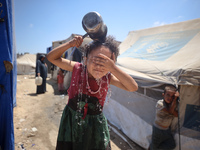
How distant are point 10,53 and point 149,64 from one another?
2934 mm

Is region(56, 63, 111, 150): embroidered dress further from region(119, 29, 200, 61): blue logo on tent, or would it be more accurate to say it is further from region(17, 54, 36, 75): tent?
region(17, 54, 36, 75): tent

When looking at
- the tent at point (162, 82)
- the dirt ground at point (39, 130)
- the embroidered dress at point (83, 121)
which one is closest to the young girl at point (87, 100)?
the embroidered dress at point (83, 121)

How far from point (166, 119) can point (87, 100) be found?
2050 mm

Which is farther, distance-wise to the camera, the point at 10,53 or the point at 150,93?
the point at 150,93

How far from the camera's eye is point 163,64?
9.24ft

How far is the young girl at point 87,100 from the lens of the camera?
117cm

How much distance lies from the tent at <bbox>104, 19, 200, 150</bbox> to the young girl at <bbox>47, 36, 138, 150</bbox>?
1.17 ft

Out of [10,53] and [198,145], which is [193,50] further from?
[10,53]

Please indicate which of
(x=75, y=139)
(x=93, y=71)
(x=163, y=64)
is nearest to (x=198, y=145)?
(x=163, y=64)

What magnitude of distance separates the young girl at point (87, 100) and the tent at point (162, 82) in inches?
14.1

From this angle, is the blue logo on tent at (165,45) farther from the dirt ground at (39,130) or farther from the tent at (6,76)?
the tent at (6,76)

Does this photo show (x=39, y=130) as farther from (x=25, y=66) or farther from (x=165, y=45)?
(x=25, y=66)

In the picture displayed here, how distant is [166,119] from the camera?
244 cm

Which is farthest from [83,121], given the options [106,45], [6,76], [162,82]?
[162,82]
